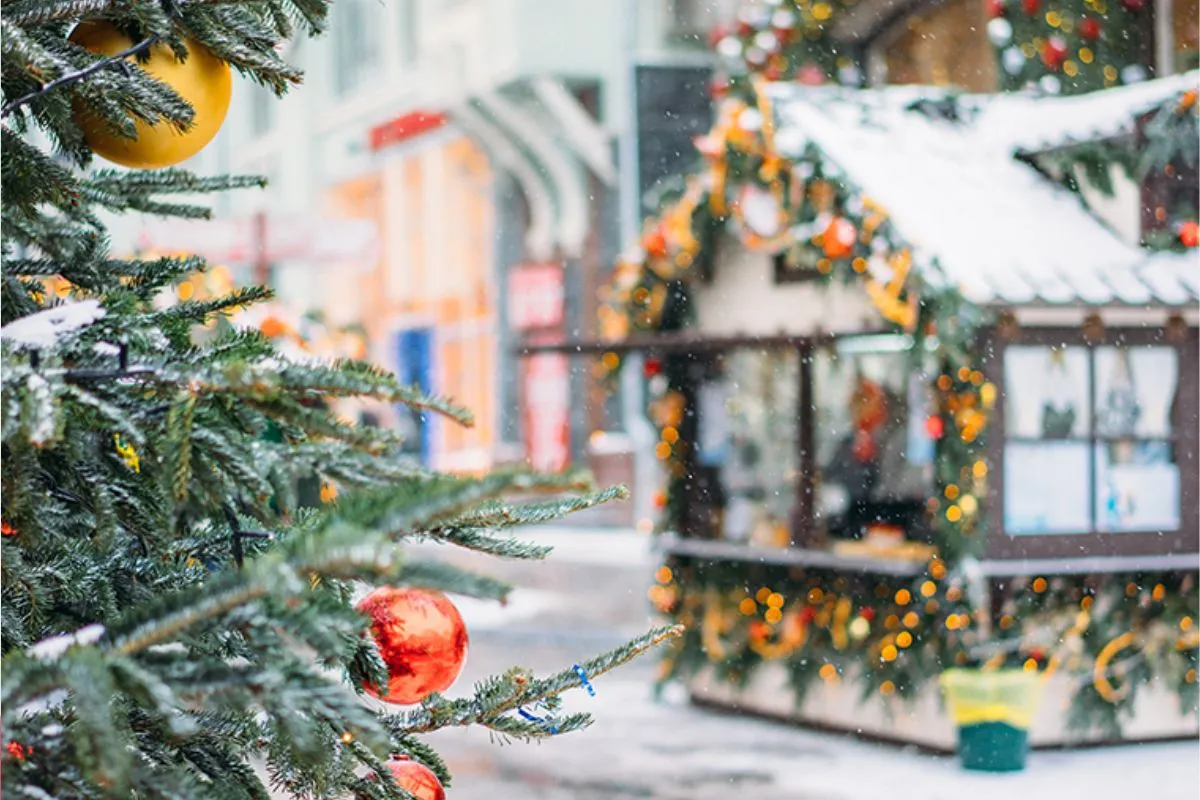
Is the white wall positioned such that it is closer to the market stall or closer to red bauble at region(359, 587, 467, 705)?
the market stall

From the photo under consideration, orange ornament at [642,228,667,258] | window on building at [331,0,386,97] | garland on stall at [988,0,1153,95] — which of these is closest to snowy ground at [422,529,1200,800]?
orange ornament at [642,228,667,258]

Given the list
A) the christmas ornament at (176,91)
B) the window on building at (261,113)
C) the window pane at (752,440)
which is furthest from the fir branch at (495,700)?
the window on building at (261,113)

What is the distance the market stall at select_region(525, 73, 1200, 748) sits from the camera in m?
8.27

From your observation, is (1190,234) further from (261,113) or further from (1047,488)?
(261,113)

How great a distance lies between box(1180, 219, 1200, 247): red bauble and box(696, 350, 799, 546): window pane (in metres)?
1.93

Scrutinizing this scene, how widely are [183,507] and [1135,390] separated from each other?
664 cm

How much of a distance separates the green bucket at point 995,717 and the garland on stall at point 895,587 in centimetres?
29

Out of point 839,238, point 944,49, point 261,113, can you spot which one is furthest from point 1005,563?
point 261,113

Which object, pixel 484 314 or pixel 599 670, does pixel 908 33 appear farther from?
pixel 484 314

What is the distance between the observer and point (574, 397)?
875 inches

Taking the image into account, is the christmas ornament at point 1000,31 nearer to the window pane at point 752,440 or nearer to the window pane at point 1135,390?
the window pane at point 752,440

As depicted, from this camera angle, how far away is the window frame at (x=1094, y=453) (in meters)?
8.27

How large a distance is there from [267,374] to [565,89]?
20045mm

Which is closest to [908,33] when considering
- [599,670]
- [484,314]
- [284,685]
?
[599,670]
